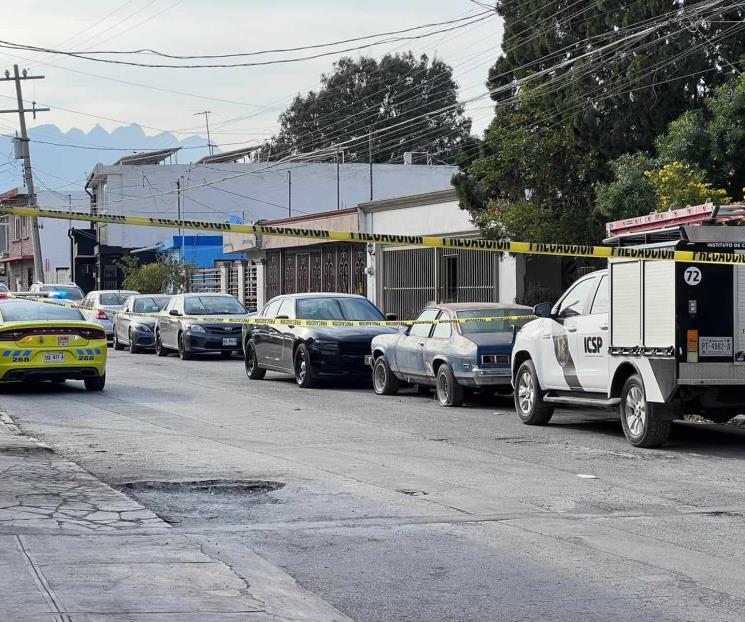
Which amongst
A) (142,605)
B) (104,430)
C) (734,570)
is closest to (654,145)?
(104,430)

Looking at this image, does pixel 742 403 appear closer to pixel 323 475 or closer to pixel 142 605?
pixel 323 475

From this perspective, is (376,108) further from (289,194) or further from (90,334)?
(90,334)

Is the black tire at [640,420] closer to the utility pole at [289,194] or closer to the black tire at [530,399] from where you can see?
the black tire at [530,399]

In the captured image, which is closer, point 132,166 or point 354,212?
point 354,212

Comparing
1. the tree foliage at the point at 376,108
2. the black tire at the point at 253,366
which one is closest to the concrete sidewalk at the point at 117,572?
the black tire at the point at 253,366

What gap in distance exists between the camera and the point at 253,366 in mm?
23328

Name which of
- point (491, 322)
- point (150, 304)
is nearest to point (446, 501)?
point (491, 322)

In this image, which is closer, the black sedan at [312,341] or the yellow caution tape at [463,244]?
the yellow caution tape at [463,244]

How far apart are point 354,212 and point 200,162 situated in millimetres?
32596

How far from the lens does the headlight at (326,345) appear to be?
21.0 metres

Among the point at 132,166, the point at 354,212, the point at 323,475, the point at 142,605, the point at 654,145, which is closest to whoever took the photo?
the point at 142,605

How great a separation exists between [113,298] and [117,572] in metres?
31.9

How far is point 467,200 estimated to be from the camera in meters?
26.7

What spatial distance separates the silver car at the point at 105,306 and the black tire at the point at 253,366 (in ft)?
41.1
